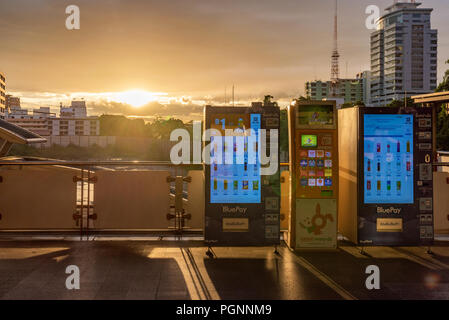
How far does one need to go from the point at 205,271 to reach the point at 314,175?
2.41 metres

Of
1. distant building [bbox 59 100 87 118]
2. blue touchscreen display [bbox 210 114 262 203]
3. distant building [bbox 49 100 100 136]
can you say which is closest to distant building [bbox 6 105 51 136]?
distant building [bbox 49 100 100 136]

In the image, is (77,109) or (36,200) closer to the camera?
(36,200)

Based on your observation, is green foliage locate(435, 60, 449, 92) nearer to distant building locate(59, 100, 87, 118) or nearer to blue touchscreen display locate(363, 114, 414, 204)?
blue touchscreen display locate(363, 114, 414, 204)

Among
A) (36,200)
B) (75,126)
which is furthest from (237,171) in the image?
(75,126)

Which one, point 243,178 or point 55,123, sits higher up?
point 55,123

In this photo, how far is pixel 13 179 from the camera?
8.17 meters

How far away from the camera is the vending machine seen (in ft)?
23.5

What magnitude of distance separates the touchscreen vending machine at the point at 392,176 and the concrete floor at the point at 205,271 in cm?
32

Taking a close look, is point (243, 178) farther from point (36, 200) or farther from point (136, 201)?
point (36, 200)

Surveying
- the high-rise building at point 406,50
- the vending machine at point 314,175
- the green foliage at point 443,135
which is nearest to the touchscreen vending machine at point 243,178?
the vending machine at point 314,175

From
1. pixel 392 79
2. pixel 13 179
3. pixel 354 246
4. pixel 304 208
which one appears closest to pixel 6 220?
pixel 13 179

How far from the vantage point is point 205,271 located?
608 centimetres
